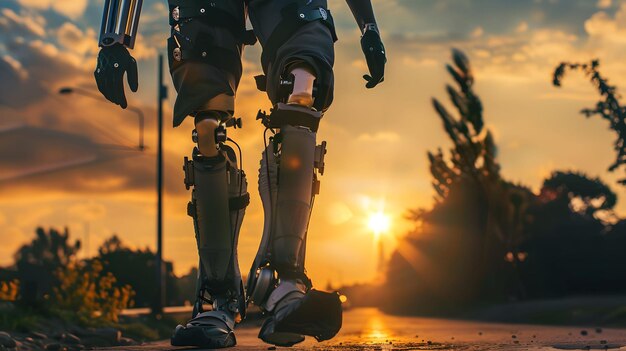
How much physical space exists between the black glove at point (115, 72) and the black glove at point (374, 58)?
1204mm

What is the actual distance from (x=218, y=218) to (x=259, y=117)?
2.56 feet

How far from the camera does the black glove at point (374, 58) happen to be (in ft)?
17.9

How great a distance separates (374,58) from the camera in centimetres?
547

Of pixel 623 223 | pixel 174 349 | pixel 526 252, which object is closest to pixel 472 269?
pixel 526 252

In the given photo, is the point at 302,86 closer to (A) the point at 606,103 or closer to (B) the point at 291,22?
(B) the point at 291,22

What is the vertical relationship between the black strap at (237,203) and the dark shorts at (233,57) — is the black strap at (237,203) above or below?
below


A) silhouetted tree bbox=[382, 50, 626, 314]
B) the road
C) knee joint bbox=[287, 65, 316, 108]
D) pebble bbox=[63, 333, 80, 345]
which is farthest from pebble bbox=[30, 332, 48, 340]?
silhouetted tree bbox=[382, 50, 626, 314]

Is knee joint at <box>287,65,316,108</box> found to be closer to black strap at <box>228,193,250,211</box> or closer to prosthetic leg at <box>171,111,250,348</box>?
prosthetic leg at <box>171,111,250,348</box>

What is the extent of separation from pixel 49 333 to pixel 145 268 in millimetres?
74256

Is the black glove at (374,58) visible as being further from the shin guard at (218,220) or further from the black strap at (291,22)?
the shin guard at (218,220)

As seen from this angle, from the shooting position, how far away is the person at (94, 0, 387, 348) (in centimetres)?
488

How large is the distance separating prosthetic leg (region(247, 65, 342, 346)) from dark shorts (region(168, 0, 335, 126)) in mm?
126

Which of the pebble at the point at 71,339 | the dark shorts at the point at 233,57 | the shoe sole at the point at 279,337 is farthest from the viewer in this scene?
the pebble at the point at 71,339

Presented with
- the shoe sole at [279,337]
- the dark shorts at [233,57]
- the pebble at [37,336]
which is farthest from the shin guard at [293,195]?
the pebble at [37,336]
